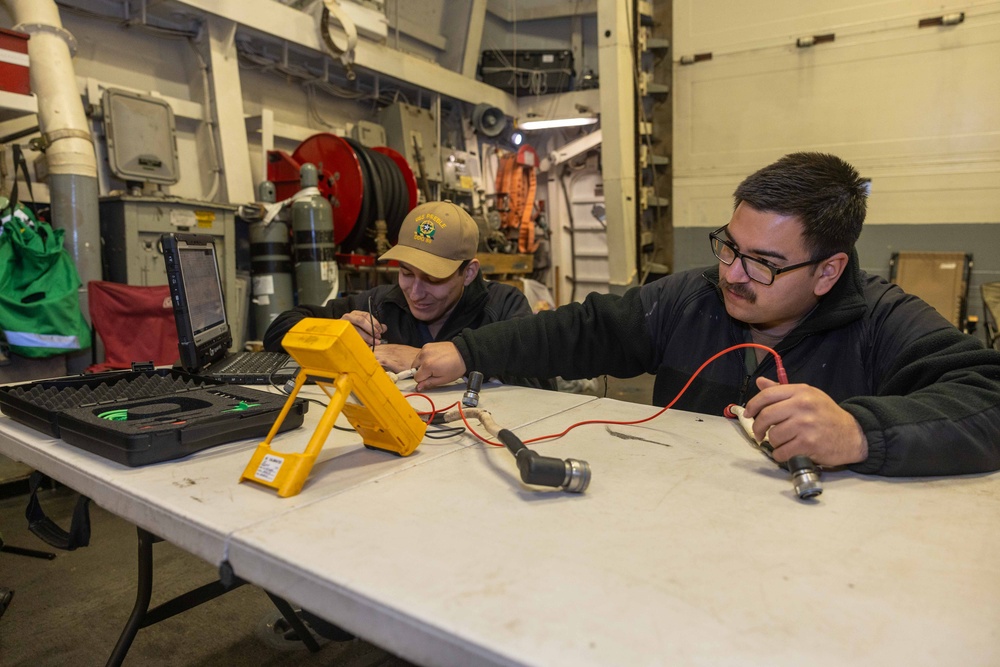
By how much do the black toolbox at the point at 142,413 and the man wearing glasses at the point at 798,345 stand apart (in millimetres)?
432

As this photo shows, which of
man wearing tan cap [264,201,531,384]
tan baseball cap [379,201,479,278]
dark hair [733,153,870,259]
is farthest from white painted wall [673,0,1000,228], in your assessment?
dark hair [733,153,870,259]

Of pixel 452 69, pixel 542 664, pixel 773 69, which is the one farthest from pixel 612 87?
pixel 452 69

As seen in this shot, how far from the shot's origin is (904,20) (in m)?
2.85

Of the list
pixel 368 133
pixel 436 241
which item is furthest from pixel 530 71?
pixel 436 241

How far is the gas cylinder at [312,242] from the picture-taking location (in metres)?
3.82

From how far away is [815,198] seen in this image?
1244mm

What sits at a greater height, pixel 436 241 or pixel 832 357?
pixel 436 241

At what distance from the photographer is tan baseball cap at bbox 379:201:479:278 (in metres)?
1.88

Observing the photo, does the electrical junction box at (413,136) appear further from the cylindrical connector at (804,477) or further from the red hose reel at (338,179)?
the cylindrical connector at (804,477)

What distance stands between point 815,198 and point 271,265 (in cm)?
345

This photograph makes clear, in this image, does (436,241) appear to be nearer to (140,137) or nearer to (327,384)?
(327,384)

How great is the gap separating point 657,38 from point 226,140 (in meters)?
2.76

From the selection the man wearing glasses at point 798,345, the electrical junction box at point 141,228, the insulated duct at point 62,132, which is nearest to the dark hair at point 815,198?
the man wearing glasses at point 798,345

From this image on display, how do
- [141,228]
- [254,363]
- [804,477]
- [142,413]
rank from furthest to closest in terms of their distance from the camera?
[141,228]
[254,363]
[142,413]
[804,477]
